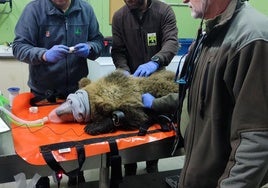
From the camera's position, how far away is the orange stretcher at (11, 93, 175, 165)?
3.89 feet

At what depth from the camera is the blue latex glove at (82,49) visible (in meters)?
1.73

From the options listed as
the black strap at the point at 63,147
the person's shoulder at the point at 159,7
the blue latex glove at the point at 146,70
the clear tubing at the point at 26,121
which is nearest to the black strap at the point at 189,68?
the black strap at the point at 63,147

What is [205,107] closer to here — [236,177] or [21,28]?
[236,177]

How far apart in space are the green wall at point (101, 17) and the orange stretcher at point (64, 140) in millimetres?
1970

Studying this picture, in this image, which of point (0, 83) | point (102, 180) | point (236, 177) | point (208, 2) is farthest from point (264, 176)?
point (0, 83)

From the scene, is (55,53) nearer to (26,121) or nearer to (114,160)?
(26,121)

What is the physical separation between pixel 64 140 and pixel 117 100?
0.29 meters

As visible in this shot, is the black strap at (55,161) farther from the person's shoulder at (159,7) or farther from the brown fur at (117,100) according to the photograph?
the person's shoulder at (159,7)

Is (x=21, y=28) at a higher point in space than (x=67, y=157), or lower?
higher

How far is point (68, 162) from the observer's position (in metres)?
1.21

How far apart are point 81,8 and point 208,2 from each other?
105 centimetres

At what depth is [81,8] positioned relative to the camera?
6.12 ft

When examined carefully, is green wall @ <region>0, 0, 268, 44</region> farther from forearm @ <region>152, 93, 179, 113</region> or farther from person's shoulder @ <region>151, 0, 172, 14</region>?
forearm @ <region>152, 93, 179, 113</region>

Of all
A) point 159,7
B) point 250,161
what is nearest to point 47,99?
point 159,7
